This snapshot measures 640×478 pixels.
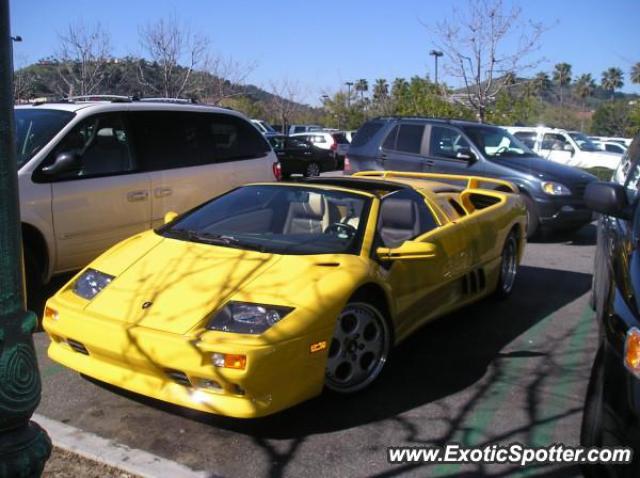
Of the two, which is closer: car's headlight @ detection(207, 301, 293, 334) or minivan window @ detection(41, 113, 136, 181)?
car's headlight @ detection(207, 301, 293, 334)

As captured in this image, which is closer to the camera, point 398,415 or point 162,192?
point 398,415

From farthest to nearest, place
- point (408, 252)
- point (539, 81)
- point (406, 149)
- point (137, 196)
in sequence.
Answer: point (539, 81) < point (406, 149) < point (137, 196) < point (408, 252)

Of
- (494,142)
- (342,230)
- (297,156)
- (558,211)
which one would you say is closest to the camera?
(342,230)

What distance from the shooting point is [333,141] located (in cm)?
2527

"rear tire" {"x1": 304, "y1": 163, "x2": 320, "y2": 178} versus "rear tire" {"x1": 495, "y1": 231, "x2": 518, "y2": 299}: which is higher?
"rear tire" {"x1": 495, "y1": 231, "x2": 518, "y2": 299}

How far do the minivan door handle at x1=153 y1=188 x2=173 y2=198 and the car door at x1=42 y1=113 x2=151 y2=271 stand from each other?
0.10 meters

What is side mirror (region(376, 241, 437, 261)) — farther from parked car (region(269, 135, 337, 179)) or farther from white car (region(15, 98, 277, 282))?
parked car (region(269, 135, 337, 179))

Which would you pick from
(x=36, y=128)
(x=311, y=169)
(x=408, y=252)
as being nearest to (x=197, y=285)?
(x=408, y=252)

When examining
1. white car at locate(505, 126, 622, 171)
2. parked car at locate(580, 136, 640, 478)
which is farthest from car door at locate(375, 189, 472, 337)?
white car at locate(505, 126, 622, 171)

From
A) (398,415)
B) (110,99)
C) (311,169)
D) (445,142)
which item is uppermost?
(110,99)

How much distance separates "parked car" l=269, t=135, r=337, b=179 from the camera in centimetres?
2167

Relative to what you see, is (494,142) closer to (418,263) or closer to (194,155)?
(194,155)

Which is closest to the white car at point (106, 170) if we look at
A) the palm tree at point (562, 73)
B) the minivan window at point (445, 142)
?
the minivan window at point (445, 142)

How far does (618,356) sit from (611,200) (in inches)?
48.3
